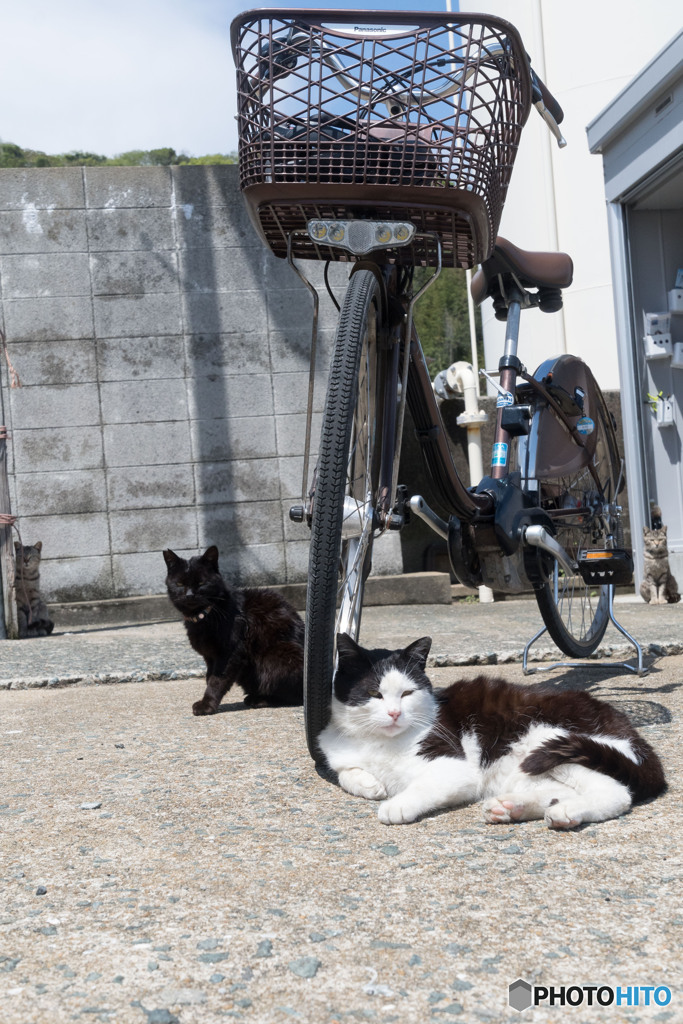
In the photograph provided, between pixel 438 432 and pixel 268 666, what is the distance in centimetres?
114

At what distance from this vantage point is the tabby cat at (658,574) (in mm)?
5691

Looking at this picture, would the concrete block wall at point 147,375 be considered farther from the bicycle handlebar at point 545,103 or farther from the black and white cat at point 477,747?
the black and white cat at point 477,747

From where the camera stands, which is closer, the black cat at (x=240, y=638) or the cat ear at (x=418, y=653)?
the cat ear at (x=418, y=653)

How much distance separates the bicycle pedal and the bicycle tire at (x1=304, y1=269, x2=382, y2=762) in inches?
39.5

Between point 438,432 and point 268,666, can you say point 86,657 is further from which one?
point 438,432

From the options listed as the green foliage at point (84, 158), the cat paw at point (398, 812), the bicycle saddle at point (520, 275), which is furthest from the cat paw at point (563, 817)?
the green foliage at point (84, 158)

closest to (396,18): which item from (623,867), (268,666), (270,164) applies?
(270,164)

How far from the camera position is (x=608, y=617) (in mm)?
3402

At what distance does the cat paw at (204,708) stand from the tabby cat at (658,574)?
3626mm

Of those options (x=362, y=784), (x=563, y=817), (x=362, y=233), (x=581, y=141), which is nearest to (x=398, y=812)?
(x=362, y=784)

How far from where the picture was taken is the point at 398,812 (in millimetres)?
1650

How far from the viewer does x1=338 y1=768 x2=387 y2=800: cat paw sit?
1.81 meters

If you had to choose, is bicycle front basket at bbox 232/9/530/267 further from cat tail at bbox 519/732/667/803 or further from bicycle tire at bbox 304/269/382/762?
cat tail at bbox 519/732/667/803

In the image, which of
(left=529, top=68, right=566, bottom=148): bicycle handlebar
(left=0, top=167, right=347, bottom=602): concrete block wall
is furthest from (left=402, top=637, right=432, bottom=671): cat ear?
(left=0, top=167, right=347, bottom=602): concrete block wall
